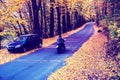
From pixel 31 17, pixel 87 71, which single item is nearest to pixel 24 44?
pixel 87 71

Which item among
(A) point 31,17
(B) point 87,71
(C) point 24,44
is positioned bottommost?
(C) point 24,44

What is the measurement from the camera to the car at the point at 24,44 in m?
30.2

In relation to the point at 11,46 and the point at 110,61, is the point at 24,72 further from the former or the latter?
the point at 11,46

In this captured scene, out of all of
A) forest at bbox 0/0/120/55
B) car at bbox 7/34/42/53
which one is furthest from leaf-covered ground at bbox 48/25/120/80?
forest at bbox 0/0/120/55

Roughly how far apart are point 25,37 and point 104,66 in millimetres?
15393

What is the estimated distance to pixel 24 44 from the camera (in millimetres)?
30938

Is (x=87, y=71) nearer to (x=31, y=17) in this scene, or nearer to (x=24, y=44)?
(x=24, y=44)

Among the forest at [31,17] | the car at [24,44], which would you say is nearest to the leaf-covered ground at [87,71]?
the car at [24,44]

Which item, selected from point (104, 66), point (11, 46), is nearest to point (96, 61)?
point (104, 66)

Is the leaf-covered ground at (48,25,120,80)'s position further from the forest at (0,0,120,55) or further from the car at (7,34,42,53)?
the forest at (0,0,120,55)

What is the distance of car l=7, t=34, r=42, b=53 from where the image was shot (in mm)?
30203

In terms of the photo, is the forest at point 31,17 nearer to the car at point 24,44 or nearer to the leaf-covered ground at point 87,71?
the car at point 24,44

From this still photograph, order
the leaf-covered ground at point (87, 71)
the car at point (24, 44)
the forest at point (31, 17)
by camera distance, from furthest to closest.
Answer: the forest at point (31, 17)
the car at point (24, 44)
the leaf-covered ground at point (87, 71)

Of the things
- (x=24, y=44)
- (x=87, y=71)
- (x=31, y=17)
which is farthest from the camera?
(x=31, y=17)
